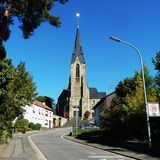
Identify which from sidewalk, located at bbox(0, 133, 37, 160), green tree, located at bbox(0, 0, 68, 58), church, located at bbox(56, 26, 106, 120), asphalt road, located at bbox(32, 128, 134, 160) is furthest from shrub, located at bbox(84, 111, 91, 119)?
green tree, located at bbox(0, 0, 68, 58)

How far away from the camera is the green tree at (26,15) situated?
19297 mm

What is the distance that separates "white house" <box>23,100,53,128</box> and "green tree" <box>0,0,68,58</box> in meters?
72.6

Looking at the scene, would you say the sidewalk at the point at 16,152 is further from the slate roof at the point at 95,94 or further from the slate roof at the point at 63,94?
the slate roof at the point at 95,94

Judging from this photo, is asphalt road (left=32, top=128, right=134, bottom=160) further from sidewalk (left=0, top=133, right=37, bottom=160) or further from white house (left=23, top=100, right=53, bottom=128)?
white house (left=23, top=100, right=53, bottom=128)

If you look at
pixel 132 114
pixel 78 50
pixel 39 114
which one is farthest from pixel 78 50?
pixel 132 114

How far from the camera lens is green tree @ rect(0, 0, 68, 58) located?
19.3 m

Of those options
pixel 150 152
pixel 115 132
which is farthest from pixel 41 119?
pixel 150 152

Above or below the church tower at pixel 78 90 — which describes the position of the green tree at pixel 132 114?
below

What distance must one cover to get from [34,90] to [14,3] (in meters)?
25.6

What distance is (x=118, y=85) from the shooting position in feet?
175

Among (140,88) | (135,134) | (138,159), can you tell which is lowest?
(138,159)

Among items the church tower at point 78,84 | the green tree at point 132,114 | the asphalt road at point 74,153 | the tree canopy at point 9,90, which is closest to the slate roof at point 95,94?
the church tower at point 78,84

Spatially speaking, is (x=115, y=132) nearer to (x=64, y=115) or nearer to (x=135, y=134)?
(x=135, y=134)

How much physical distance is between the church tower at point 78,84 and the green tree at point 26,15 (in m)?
101
